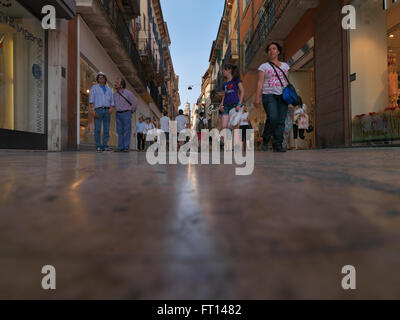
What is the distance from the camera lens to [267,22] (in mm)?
11828

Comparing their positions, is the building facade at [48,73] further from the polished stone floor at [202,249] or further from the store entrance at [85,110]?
the polished stone floor at [202,249]

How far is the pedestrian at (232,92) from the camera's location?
A: 18.7 feet

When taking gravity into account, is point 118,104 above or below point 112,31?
below

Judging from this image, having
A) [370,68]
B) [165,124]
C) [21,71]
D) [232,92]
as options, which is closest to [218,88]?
[165,124]

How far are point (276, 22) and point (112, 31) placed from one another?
570 centimetres

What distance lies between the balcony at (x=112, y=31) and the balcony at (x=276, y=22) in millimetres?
5661

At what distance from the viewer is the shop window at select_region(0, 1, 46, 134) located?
6270 mm

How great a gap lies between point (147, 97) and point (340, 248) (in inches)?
879

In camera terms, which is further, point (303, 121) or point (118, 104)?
point (303, 121)

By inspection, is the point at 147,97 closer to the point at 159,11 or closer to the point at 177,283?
the point at 159,11

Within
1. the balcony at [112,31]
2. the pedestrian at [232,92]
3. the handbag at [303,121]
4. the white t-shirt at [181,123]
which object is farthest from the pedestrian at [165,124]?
the pedestrian at [232,92]

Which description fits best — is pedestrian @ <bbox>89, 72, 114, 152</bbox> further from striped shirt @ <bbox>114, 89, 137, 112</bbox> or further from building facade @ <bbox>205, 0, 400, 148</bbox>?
building facade @ <bbox>205, 0, 400, 148</bbox>

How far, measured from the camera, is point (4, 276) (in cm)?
23

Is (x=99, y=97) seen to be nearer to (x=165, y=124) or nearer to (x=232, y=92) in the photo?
(x=232, y=92)
